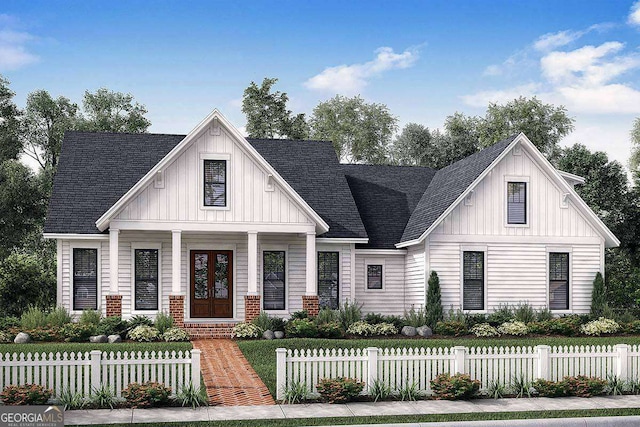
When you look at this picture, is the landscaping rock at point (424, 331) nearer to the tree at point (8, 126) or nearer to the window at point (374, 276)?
the window at point (374, 276)

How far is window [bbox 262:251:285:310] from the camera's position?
2917 centimetres

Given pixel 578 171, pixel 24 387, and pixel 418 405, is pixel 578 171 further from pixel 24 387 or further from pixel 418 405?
pixel 24 387

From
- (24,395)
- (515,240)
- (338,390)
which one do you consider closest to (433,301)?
(515,240)

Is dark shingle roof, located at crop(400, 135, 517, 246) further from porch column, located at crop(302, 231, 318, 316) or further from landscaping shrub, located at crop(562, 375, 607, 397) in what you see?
landscaping shrub, located at crop(562, 375, 607, 397)

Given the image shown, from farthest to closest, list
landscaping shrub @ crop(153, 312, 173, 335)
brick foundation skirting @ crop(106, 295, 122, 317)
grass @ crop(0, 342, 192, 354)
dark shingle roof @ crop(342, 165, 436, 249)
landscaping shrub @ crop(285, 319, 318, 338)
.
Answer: dark shingle roof @ crop(342, 165, 436, 249) < brick foundation skirting @ crop(106, 295, 122, 317) < landscaping shrub @ crop(285, 319, 318, 338) < landscaping shrub @ crop(153, 312, 173, 335) < grass @ crop(0, 342, 192, 354)

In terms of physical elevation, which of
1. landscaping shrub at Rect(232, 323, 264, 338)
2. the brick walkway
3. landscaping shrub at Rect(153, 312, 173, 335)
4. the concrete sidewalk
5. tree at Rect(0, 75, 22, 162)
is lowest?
the concrete sidewalk

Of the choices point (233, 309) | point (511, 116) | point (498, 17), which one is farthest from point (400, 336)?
point (511, 116)

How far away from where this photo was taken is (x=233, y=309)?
28953 millimetres

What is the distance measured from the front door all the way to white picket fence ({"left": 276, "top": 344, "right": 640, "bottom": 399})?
34.7 ft

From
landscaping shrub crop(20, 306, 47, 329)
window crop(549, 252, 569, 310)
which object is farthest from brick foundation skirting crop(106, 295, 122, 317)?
window crop(549, 252, 569, 310)

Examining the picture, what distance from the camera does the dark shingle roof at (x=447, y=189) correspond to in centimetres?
2947

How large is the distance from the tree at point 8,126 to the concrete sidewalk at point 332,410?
97.4ft

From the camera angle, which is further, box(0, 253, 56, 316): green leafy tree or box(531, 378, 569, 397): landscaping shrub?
box(0, 253, 56, 316): green leafy tree

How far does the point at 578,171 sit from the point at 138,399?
1150 inches
